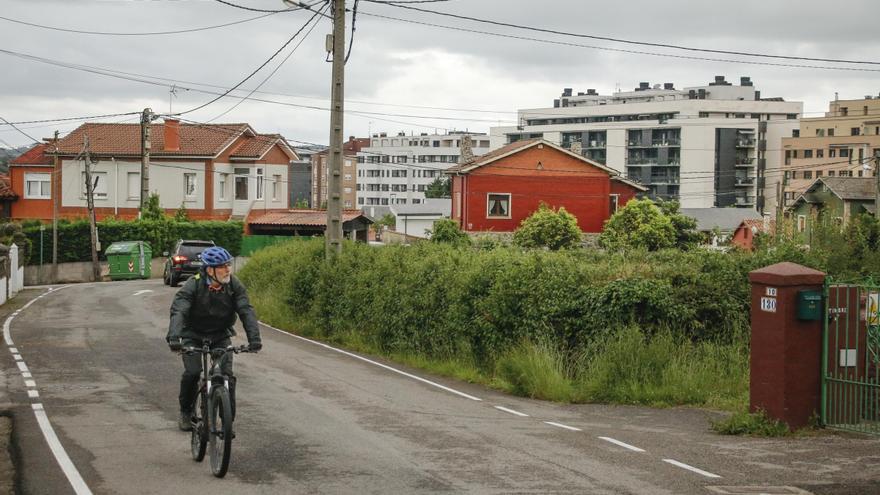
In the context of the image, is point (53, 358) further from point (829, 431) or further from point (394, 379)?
point (829, 431)

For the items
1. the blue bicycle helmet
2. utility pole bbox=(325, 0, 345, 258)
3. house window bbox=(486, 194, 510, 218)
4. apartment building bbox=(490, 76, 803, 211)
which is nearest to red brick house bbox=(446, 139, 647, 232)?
house window bbox=(486, 194, 510, 218)

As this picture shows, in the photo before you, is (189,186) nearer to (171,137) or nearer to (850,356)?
(171,137)

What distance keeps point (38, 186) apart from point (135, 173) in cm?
645

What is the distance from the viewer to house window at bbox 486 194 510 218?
71.1 m

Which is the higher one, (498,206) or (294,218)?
→ (498,206)

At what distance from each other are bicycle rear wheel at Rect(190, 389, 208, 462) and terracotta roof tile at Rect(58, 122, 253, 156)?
59496 millimetres

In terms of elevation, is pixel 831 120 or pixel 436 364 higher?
pixel 831 120

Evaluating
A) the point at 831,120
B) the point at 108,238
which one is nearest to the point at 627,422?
the point at 108,238

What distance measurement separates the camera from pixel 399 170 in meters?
181

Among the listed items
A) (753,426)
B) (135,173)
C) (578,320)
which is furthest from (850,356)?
(135,173)

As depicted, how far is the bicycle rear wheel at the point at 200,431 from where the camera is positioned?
30.9 feet

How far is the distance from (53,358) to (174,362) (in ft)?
7.75

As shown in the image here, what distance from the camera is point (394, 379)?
16.8m

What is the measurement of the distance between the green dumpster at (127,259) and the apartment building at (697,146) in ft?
217
